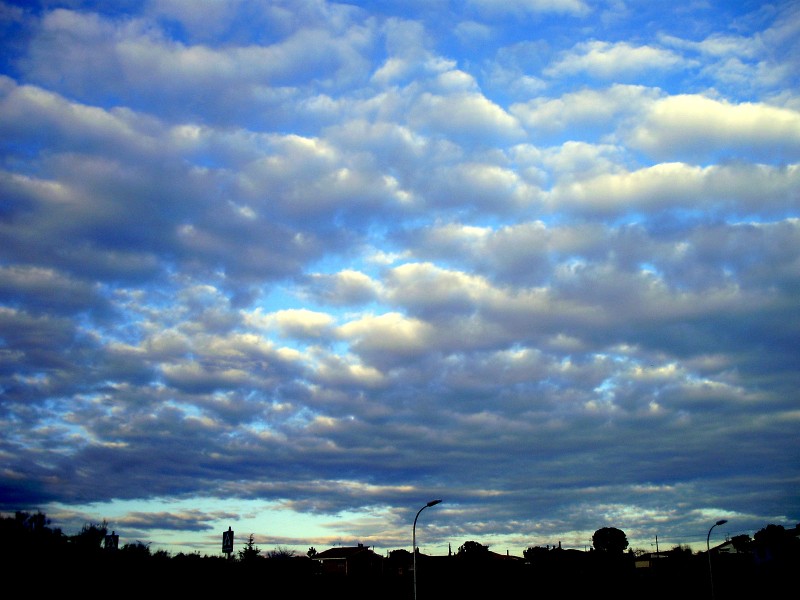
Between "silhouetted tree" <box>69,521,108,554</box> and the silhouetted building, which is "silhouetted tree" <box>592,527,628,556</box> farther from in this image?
"silhouetted tree" <box>69,521,108,554</box>

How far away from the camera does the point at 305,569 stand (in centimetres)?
5528

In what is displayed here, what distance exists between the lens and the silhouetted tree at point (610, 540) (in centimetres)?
16388

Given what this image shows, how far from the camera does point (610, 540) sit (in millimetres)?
164750

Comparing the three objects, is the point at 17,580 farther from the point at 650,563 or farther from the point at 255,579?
the point at 650,563

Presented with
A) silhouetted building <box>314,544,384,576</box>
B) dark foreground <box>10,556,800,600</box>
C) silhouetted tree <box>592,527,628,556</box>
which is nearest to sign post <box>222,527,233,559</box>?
dark foreground <box>10,556,800,600</box>

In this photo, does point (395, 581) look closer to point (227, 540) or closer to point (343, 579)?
point (343, 579)

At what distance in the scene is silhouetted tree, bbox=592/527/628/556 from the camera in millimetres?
163875

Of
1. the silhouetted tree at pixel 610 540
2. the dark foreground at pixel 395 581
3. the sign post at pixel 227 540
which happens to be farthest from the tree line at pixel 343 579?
the silhouetted tree at pixel 610 540

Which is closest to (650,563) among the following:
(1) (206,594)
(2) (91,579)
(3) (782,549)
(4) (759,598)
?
(3) (782,549)

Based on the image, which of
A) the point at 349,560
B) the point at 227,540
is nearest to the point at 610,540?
the point at 349,560

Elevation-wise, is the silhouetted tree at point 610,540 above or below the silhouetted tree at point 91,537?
below

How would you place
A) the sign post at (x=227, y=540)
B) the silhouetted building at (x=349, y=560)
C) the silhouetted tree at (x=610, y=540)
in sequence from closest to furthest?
the sign post at (x=227, y=540) → the silhouetted building at (x=349, y=560) → the silhouetted tree at (x=610, y=540)

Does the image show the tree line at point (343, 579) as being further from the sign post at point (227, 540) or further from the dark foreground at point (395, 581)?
the sign post at point (227, 540)

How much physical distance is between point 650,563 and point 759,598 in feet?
169
